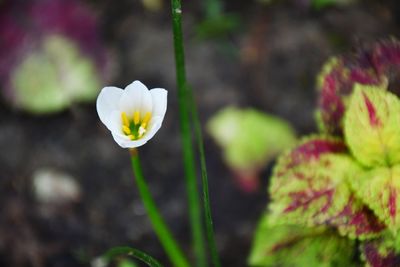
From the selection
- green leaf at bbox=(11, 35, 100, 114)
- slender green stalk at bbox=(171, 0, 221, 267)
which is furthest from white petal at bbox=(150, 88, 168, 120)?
green leaf at bbox=(11, 35, 100, 114)

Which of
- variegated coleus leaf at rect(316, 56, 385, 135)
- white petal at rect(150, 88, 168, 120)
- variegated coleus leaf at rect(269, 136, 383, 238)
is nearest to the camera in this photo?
white petal at rect(150, 88, 168, 120)

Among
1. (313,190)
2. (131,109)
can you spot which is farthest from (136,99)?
(313,190)

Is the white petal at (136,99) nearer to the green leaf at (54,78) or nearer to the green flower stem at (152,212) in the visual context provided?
the green flower stem at (152,212)

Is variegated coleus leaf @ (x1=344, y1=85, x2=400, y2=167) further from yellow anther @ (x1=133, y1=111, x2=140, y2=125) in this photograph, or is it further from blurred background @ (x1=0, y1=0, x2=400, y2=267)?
blurred background @ (x1=0, y1=0, x2=400, y2=267)

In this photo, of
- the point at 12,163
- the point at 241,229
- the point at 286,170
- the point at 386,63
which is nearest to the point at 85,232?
the point at 12,163

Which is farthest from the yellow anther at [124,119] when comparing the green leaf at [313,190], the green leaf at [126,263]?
the green leaf at [126,263]

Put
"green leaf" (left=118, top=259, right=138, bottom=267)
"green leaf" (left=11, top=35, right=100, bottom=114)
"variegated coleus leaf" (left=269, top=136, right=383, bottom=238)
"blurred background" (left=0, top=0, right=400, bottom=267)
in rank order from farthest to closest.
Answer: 1. "green leaf" (left=11, top=35, right=100, bottom=114)
2. "blurred background" (left=0, top=0, right=400, bottom=267)
3. "green leaf" (left=118, top=259, right=138, bottom=267)
4. "variegated coleus leaf" (left=269, top=136, right=383, bottom=238)
